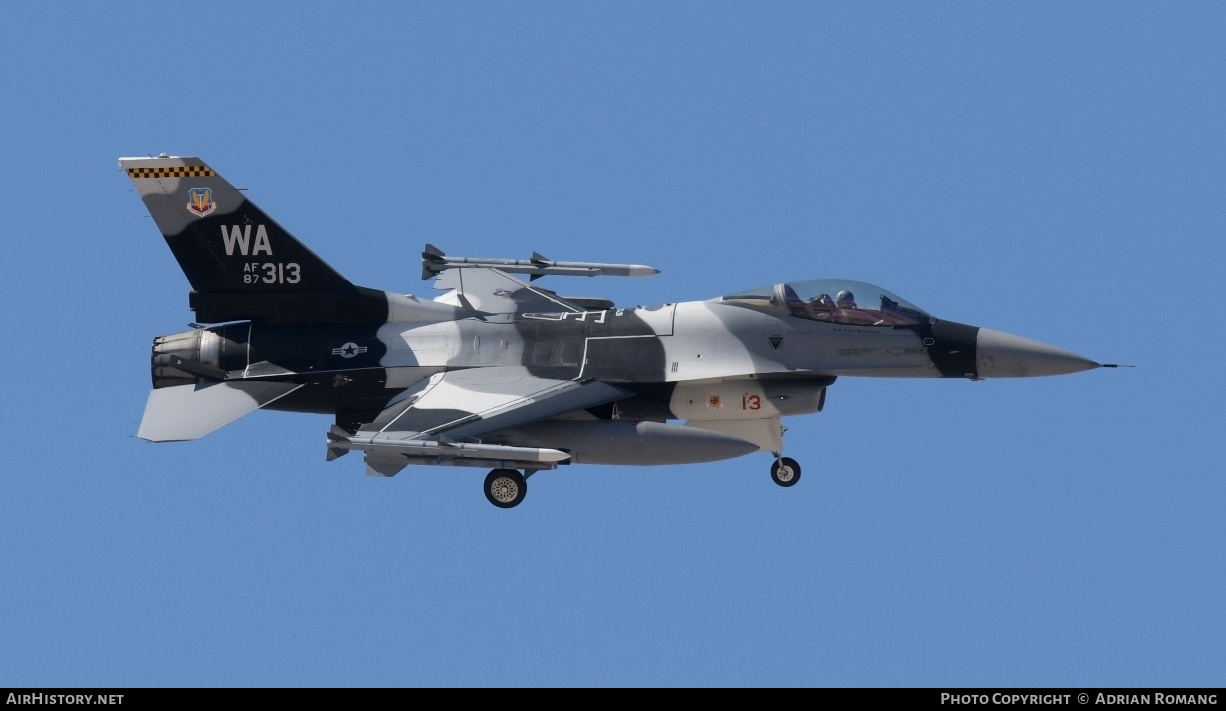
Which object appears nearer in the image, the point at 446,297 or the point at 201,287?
the point at 201,287

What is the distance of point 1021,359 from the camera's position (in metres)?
16.5

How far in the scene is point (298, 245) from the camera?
57.4 ft

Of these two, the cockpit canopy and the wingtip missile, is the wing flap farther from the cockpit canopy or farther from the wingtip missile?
the wingtip missile

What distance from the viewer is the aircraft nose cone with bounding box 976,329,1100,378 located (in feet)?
54.0

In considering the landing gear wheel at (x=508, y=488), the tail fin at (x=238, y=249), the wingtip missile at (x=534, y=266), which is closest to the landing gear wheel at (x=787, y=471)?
the landing gear wheel at (x=508, y=488)

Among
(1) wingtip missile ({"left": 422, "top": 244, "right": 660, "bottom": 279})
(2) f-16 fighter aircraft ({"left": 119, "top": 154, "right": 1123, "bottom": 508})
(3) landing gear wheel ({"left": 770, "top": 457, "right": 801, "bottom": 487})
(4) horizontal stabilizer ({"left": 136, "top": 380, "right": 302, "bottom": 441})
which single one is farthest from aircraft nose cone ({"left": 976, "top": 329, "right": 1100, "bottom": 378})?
(4) horizontal stabilizer ({"left": 136, "top": 380, "right": 302, "bottom": 441})

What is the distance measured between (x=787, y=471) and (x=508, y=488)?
2.68m

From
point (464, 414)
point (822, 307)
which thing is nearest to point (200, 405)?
point (464, 414)

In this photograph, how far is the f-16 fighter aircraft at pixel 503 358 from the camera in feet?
53.6

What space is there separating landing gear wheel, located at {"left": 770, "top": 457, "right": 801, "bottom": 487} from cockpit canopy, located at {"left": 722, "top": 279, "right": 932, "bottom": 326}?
138 centimetres

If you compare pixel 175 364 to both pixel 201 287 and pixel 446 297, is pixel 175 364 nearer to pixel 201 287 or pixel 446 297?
pixel 201 287

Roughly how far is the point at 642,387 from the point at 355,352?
2.79m
